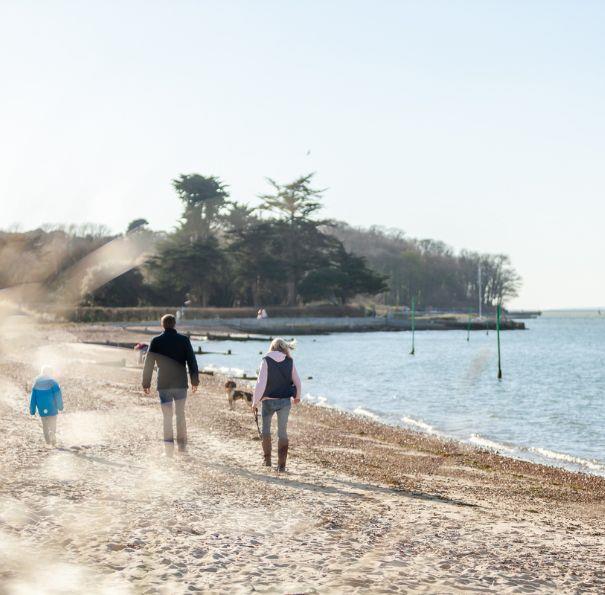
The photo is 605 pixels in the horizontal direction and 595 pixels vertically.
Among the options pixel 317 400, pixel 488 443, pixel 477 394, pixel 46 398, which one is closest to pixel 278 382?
pixel 46 398

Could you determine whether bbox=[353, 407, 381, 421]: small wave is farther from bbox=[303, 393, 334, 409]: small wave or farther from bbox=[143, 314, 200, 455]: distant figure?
bbox=[143, 314, 200, 455]: distant figure

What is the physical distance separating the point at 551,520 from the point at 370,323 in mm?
94371

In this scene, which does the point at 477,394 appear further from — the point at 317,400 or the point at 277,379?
the point at 277,379

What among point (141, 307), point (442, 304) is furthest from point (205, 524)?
point (442, 304)

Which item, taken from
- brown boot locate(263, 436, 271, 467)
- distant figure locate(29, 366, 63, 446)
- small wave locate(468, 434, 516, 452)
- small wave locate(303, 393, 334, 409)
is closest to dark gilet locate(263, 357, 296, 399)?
brown boot locate(263, 436, 271, 467)

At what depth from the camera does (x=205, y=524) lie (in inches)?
300

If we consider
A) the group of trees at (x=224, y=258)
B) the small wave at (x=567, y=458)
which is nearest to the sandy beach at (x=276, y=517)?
the small wave at (x=567, y=458)

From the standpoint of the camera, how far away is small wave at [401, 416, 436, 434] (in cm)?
2141

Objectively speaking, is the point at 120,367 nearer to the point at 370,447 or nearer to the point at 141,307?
the point at 370,447

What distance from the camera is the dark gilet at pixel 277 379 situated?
10375 mm

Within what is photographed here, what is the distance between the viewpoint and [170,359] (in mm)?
10805

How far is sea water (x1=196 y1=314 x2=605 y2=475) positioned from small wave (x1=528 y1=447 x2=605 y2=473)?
0.07 ft

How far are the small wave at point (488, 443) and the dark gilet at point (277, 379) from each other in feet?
30.8

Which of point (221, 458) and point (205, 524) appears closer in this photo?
point (205, 524)
